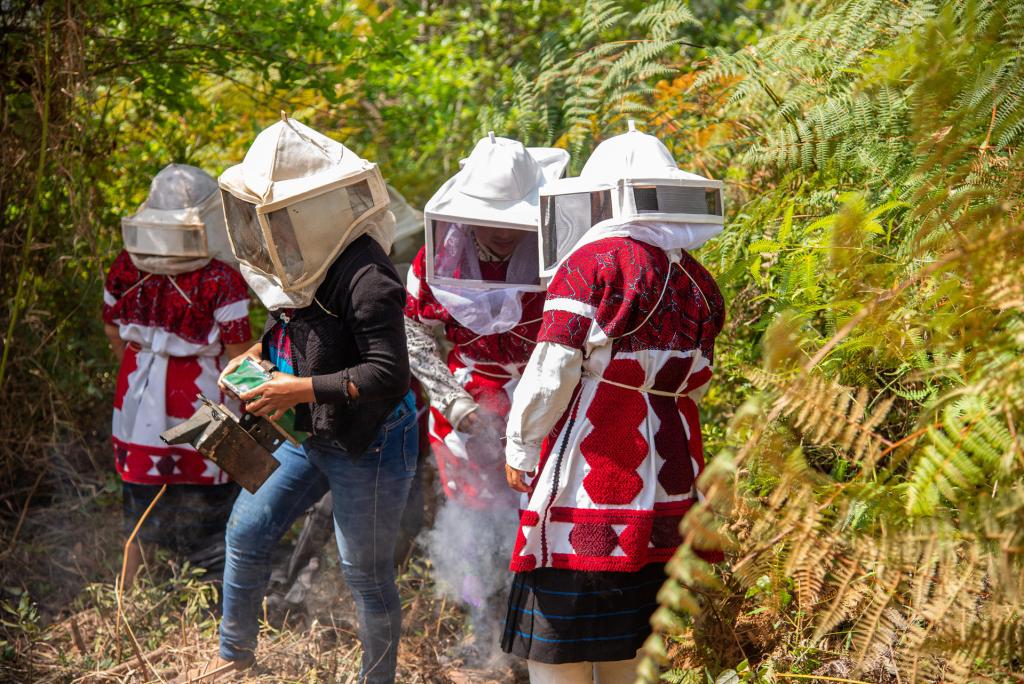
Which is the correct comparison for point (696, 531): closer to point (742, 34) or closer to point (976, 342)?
point (976, 342)

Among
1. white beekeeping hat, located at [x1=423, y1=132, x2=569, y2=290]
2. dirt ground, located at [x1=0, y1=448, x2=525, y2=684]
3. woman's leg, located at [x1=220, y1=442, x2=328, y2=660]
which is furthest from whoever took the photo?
dirt ground, located at [x1=0, y1=448, x2=525, y2=684]

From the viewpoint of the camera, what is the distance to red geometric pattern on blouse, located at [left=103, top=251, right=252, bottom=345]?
13.9 feet

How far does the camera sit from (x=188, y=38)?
4906mm

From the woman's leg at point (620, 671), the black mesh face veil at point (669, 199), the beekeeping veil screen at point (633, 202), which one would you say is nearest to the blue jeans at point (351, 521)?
the woman's leg at point (620, 671)

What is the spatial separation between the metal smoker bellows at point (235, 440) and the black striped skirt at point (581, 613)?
3.26 ft

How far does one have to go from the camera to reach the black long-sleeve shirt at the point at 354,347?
306cm

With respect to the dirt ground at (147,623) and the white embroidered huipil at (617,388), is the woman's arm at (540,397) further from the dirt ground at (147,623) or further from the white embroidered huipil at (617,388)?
the dirt ground at (147,623)

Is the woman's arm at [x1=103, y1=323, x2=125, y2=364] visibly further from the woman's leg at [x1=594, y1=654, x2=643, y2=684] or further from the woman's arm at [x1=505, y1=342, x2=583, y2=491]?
the woman's leg at [x1=594, y1=654, x2=643, y2=684]

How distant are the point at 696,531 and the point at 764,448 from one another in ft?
1.31

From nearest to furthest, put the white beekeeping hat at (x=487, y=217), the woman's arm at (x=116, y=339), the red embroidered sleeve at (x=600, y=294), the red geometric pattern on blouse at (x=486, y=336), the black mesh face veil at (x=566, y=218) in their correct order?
the red embroidered sleeve at (x=600, y=294), the black mesh face veil at (x=566, y=218), the white beekeeping hat at (x=487, y=217), the red geometric pattern on blouse at (x=486, y=336), the woman's arm at (x=116, y=339)

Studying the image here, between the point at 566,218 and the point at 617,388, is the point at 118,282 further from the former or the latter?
the point at 617,388

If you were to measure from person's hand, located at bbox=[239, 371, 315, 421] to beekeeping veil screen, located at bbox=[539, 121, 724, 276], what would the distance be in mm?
906

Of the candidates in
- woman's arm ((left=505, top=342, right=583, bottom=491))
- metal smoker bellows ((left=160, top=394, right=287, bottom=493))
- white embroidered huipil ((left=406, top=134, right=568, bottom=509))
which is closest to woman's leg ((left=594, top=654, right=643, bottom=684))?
woman's arm ((left=505, top=342, right=583, bottom=491))

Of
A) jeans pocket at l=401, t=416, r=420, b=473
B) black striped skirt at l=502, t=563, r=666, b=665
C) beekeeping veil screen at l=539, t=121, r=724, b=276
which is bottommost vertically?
black striped skirt at l=502, t=563, r=666, b=665
